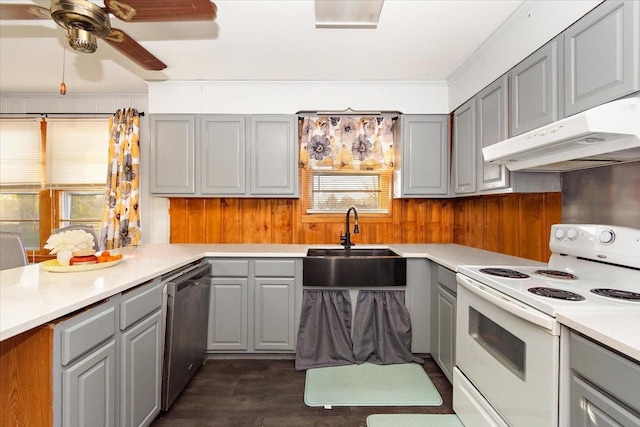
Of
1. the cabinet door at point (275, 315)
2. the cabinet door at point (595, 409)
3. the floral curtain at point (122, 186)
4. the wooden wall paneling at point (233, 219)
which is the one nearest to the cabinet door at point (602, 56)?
the cabinet door at point (595, 409)

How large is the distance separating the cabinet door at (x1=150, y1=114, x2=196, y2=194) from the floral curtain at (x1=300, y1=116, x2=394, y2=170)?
1.03m

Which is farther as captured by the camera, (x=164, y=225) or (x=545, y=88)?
(x=164, y=225)

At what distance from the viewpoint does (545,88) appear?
1616mm

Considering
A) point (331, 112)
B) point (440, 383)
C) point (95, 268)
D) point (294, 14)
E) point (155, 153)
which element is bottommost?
point (440, 383)

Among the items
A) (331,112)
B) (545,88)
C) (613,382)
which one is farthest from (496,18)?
(613,382)

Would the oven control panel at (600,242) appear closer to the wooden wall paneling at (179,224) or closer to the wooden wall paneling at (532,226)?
the wooden wall paneling at (532,226)

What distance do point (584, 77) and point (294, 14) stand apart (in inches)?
60.7

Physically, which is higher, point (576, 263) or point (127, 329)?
point (576, 263)

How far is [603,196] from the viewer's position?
1.58m

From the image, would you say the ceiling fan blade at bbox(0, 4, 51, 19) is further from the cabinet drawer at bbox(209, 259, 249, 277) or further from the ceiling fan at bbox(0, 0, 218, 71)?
the cabinet drawer at bbox(209, 259, 249, 277)

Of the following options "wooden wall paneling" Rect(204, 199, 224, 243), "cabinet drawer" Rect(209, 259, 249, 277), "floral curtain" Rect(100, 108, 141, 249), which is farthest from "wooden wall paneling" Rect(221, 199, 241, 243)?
"floral curtain" Rect(100, 108, 141, 249)

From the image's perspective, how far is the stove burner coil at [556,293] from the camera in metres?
1.18

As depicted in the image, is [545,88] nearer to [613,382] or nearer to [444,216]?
[613,382]

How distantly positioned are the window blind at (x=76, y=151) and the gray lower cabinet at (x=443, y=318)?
3.42 metres
